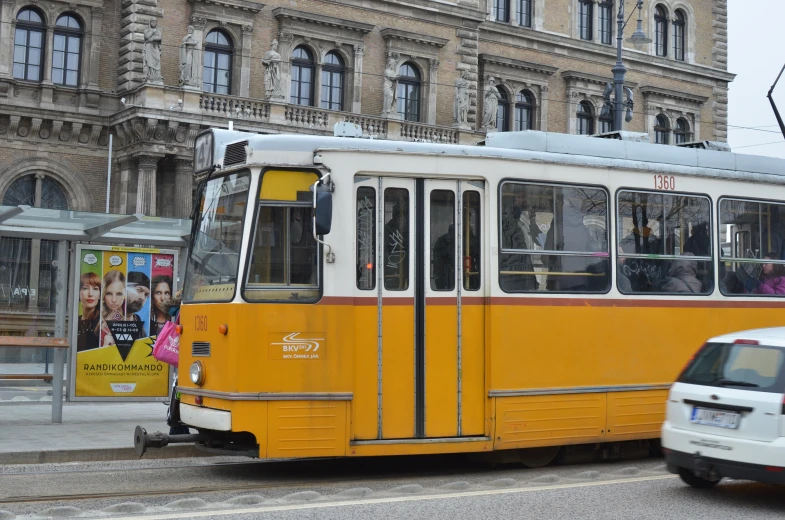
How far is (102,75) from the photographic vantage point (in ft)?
111

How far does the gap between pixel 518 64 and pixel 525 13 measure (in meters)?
2.54

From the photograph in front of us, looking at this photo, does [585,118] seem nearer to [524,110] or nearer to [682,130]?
[524,110]

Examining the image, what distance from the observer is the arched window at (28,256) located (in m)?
28.9

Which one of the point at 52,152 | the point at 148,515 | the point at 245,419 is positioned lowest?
the point at 148,515

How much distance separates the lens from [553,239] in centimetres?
1102

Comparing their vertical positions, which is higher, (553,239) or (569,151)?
(569,151)

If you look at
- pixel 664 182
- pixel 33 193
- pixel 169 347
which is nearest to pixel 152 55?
pixel 33 193

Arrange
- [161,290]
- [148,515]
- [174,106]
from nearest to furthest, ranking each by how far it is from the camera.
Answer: [148,515]
[161,290]
[174,106]

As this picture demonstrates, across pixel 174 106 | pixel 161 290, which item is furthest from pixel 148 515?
pixel 174 106

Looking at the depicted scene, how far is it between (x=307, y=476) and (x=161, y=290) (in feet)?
19.5

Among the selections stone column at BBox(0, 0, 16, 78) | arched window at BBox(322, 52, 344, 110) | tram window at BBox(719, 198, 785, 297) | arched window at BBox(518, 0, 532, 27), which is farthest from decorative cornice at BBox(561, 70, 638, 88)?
tram window at BBox(719, 198, 785, 297)

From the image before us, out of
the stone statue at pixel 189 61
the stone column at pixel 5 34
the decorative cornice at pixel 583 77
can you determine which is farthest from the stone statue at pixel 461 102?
the stone column at pixel 5 34

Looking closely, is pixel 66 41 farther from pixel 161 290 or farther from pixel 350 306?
pixel 350 306

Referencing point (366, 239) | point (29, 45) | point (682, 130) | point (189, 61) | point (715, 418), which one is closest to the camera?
point (715, 418)
